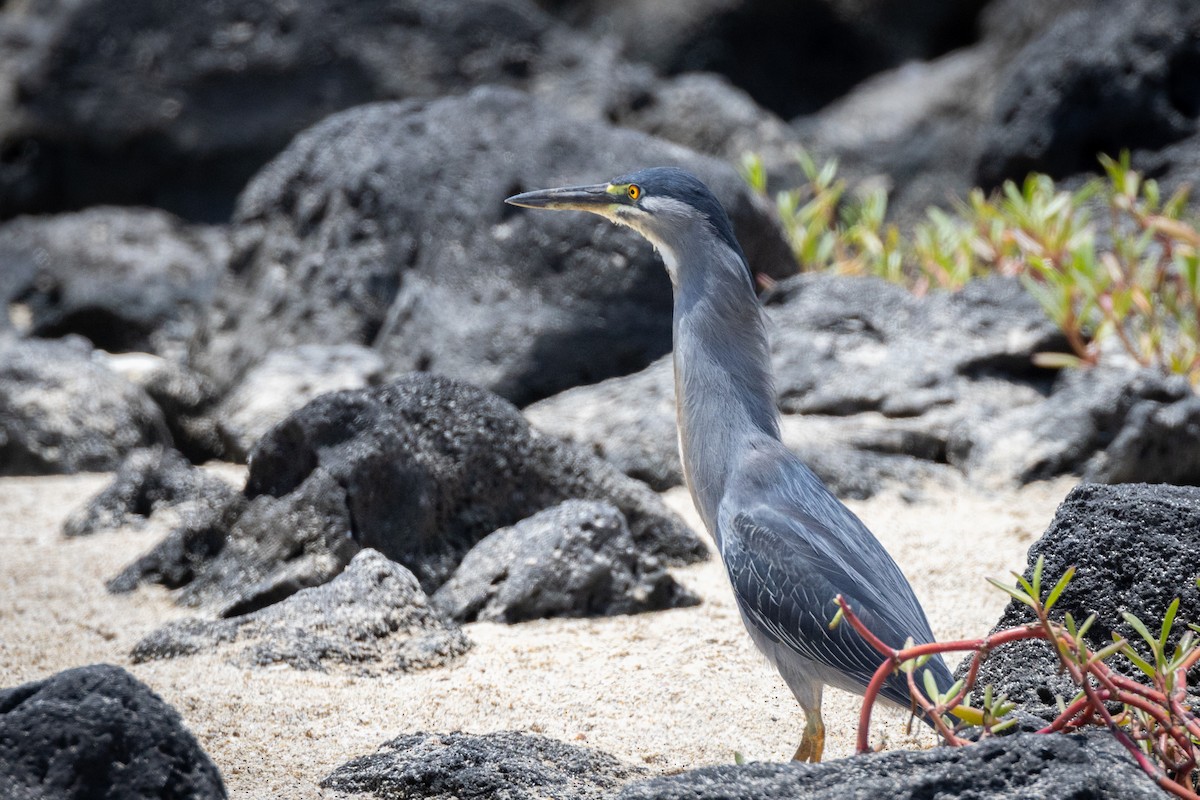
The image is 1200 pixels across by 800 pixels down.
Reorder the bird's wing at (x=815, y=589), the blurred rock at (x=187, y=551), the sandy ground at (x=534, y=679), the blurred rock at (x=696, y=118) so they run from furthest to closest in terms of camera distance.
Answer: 1. the blurred rock at (x=696, y=118)
2. the blurred rock at (x=187, y=551)
3. the sandy ground at (x=534, y=679)
4. the bird's wing at (x=815, y=589)

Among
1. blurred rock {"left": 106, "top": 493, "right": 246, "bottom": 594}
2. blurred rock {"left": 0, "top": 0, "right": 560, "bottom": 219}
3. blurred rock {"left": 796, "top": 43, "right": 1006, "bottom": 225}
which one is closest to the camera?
blurred rock {"left": 106, "top": 493, "right": 246, "bottom": 594}

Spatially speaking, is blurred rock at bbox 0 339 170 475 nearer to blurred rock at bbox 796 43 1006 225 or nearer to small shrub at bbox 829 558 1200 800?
small shrub at bbox 829 558 1200 800

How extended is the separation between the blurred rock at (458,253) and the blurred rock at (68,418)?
0.62 m

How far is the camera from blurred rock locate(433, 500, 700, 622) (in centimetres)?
391

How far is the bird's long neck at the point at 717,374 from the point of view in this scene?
316 cm

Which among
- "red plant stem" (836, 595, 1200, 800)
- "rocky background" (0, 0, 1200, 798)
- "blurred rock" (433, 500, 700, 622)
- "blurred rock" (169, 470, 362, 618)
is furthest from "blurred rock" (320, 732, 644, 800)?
"blurred rock" (169, 470, 362, 618)

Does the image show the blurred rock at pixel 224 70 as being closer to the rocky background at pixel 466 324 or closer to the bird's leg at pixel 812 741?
the rocky background at pixel 466 324

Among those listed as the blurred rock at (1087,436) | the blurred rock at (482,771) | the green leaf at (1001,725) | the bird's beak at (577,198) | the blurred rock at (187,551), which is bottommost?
the blurred rock at (187,551)

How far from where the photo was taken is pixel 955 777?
1941 mm

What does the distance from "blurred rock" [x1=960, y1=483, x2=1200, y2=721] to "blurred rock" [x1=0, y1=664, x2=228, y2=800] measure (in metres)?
1.67

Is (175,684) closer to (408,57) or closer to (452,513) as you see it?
(452,513)

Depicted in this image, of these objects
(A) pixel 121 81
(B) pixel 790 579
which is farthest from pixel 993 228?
(A) pixel 121 81

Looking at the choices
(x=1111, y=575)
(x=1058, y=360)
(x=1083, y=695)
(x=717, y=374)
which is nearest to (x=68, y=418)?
(x=717, y=374)

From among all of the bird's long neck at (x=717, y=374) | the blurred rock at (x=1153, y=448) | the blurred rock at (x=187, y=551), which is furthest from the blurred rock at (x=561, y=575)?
the blurred rock at (x=1153, y=448)
